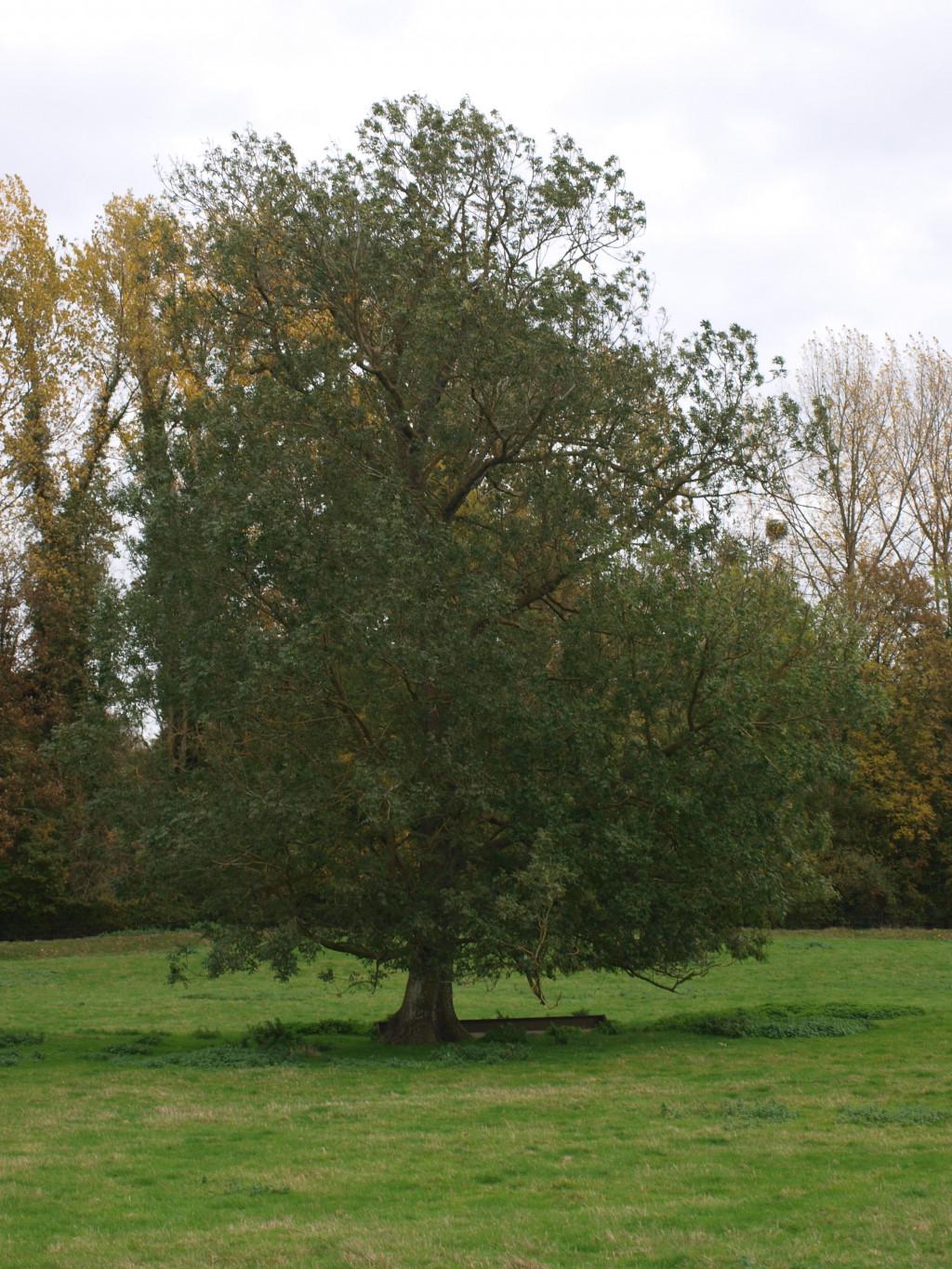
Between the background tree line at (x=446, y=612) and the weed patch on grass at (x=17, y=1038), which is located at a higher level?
the background tree line at (x=446, y=612)

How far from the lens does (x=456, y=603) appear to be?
57.6 ft

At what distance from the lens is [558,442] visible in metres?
19.0

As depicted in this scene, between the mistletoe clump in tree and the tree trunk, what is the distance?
0.15 feet

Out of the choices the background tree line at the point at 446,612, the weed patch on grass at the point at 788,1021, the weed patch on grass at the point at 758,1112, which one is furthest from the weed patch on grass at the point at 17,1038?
the weed patch on grass at the point at 758,1112

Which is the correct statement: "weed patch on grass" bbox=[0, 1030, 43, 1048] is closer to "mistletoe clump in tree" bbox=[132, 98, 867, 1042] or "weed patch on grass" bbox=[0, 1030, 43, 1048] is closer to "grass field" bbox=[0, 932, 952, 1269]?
"grass field" bbox=[0, 932, 952, 1269]

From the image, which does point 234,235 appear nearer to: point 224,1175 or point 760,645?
point 760,645

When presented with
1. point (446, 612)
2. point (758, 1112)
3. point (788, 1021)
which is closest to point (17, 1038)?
point (446, 612)

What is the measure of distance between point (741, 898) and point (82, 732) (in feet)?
31.2

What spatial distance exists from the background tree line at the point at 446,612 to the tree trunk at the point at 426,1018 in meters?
0.12

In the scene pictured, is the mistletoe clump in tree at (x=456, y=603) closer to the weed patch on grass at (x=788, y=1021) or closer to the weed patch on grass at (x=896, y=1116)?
the weed patch on grass at (x=788, y=1021)

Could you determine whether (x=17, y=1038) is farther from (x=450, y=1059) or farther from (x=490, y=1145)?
(x=490, y=1145)

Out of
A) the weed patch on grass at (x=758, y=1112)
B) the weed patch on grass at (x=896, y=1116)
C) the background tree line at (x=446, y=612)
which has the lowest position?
the weed patch on grass at (x=758, y=1112)

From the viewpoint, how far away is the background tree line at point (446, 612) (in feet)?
55.8

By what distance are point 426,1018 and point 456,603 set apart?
667 cm
